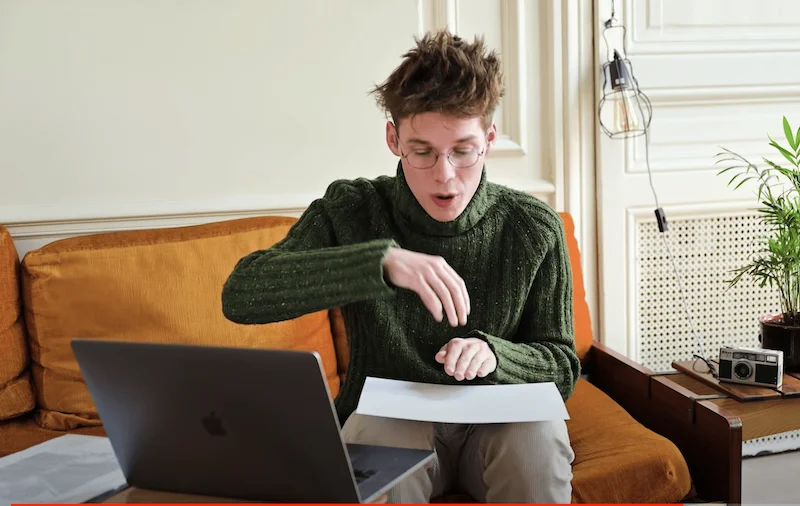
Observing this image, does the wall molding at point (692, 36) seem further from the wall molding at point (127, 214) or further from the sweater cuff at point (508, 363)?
the sweater cuff at point (508, 363)

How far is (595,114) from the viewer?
2225 millimetres

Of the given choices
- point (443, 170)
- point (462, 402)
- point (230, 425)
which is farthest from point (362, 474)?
point (443, 170)

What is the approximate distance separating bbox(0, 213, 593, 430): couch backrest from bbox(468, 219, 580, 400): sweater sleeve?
25.8 inches

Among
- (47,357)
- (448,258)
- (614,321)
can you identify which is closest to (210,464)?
(448,258)

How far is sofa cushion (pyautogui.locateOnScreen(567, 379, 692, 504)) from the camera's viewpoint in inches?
56.3

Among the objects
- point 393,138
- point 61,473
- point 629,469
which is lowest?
point 629,469

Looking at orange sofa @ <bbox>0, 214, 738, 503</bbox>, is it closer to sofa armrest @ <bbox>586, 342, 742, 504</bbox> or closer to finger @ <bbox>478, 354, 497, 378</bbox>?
sofa armrest @ <bbox>586, 342, 742, 504</bbox>

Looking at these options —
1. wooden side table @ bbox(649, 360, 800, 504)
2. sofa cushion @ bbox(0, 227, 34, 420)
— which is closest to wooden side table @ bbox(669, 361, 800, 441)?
wooden side table @ bbox(649, 360, 800, 504)

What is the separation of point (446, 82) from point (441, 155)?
0.12m

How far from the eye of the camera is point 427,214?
1.40m

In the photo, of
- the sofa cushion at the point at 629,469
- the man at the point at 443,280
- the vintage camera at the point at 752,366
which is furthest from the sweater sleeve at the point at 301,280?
the vintage camera at the point at 752,366

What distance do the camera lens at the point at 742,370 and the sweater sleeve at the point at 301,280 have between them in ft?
3.41

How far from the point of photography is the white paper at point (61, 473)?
97 centimetres

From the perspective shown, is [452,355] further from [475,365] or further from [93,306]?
[93,306]
